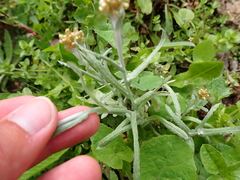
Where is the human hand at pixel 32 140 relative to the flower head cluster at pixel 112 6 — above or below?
below

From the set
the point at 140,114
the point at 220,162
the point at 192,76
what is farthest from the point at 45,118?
the point at 192,76

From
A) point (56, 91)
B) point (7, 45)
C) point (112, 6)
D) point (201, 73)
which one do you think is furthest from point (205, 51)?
point (7, 45)

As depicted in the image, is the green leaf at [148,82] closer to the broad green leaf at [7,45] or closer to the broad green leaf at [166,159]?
the broad green leaf at [166,159]

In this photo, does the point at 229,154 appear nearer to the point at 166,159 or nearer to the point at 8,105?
the point at 166,159

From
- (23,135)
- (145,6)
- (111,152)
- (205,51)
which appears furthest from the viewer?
(145,6)

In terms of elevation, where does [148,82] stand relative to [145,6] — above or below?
below

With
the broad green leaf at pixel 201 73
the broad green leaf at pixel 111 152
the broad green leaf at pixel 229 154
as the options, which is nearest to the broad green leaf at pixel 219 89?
the broad green leaf at pixel 201 73
